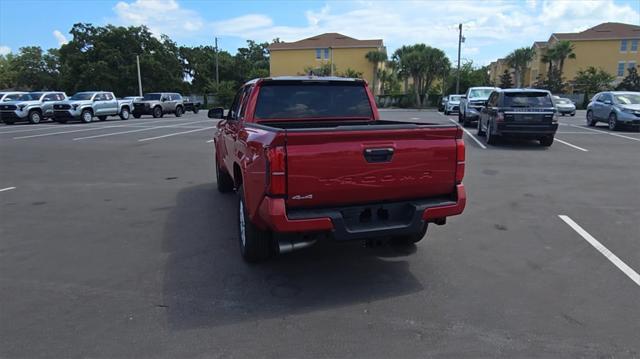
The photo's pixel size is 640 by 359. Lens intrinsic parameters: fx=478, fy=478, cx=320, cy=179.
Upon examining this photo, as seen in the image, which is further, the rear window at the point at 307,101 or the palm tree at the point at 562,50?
the palm tree at the point at 562,50

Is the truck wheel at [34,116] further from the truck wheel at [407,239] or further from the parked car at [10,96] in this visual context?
the truck wheel at [407,239]

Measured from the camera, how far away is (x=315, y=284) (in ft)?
14.1

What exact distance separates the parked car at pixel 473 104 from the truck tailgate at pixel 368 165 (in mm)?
17609

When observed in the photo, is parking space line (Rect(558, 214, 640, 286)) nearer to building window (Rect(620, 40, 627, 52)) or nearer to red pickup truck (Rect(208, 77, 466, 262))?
red pickup truck (Rect(208, 77, 466, 262))

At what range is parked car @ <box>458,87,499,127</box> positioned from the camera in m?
21.0

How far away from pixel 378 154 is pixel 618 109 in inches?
768

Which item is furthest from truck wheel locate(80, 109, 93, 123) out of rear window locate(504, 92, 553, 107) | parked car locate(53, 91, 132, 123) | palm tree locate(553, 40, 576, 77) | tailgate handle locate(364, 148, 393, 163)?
palm tree locate(553, 40, 576, 77)

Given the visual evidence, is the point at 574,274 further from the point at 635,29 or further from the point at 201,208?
the point at 635,29

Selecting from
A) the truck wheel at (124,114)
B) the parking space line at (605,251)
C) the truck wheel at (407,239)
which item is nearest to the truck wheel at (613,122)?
the parking space line at (605,251)

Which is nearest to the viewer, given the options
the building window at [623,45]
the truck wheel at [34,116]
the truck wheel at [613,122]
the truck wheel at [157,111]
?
the truck wheel at [613,122]

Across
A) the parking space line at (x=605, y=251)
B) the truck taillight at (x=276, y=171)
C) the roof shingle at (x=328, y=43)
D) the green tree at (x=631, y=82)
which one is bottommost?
the parking space line at (x=605, y=251)

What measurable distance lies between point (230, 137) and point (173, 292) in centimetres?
240

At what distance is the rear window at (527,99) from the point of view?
1416 centimetres

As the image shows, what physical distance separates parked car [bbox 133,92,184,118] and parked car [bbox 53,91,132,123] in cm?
224
